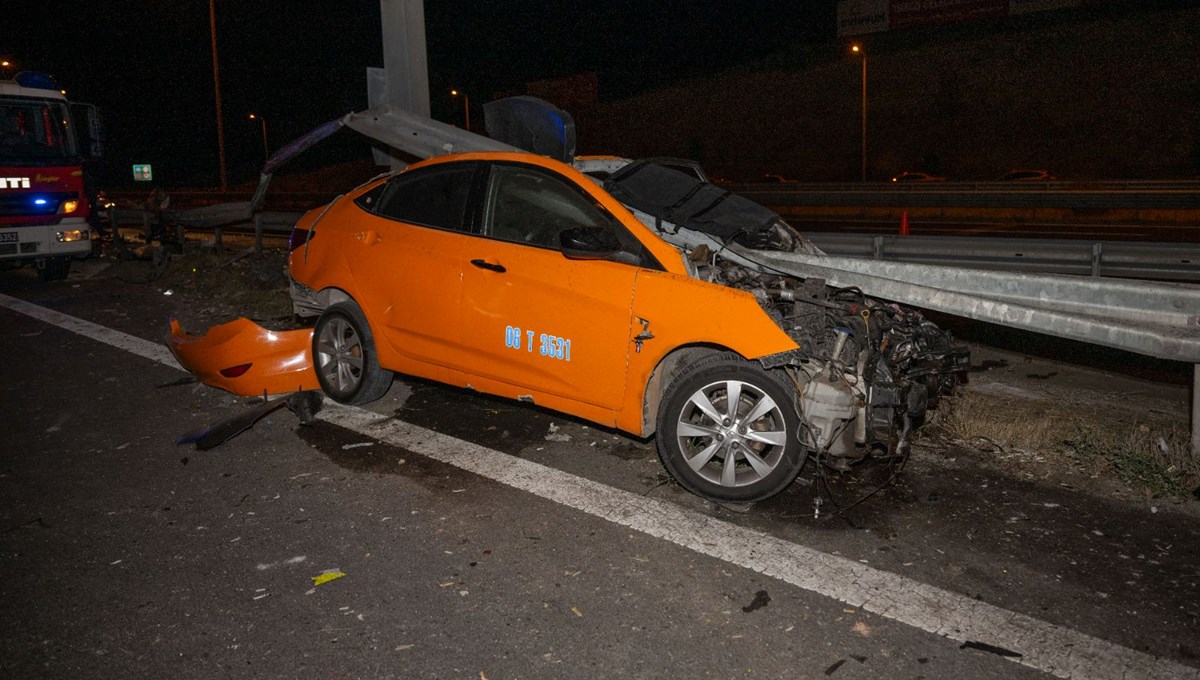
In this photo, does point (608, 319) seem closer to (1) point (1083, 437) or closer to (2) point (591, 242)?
(2) point (591, 242)

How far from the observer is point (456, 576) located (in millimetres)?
3902

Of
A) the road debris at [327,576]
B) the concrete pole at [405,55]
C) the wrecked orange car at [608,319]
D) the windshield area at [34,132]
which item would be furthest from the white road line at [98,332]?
the road debris at [327,576]

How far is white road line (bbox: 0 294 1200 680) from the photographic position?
10.6 feet

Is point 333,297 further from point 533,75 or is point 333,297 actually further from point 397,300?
point 533,75

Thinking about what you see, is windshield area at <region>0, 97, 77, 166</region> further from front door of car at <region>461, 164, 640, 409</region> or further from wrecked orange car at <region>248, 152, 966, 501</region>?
front door of car at <region>461, 164, 640, 409</region>

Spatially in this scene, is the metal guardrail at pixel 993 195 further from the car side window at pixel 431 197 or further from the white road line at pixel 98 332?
the white road line at pixel 98 332

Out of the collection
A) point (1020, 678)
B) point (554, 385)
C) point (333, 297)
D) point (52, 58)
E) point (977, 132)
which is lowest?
point (1020, 678)

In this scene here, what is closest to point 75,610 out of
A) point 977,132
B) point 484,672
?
point 484,672

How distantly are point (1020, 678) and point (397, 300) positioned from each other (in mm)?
4244

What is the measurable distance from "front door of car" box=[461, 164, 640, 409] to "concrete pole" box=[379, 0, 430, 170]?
203 inches

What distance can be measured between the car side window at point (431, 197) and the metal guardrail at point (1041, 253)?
4357 mm

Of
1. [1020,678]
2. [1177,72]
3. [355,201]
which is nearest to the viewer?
[1020,678]

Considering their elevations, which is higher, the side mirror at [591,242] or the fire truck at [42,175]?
the fire truck at [42,175]

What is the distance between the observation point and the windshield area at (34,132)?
41.4ft
